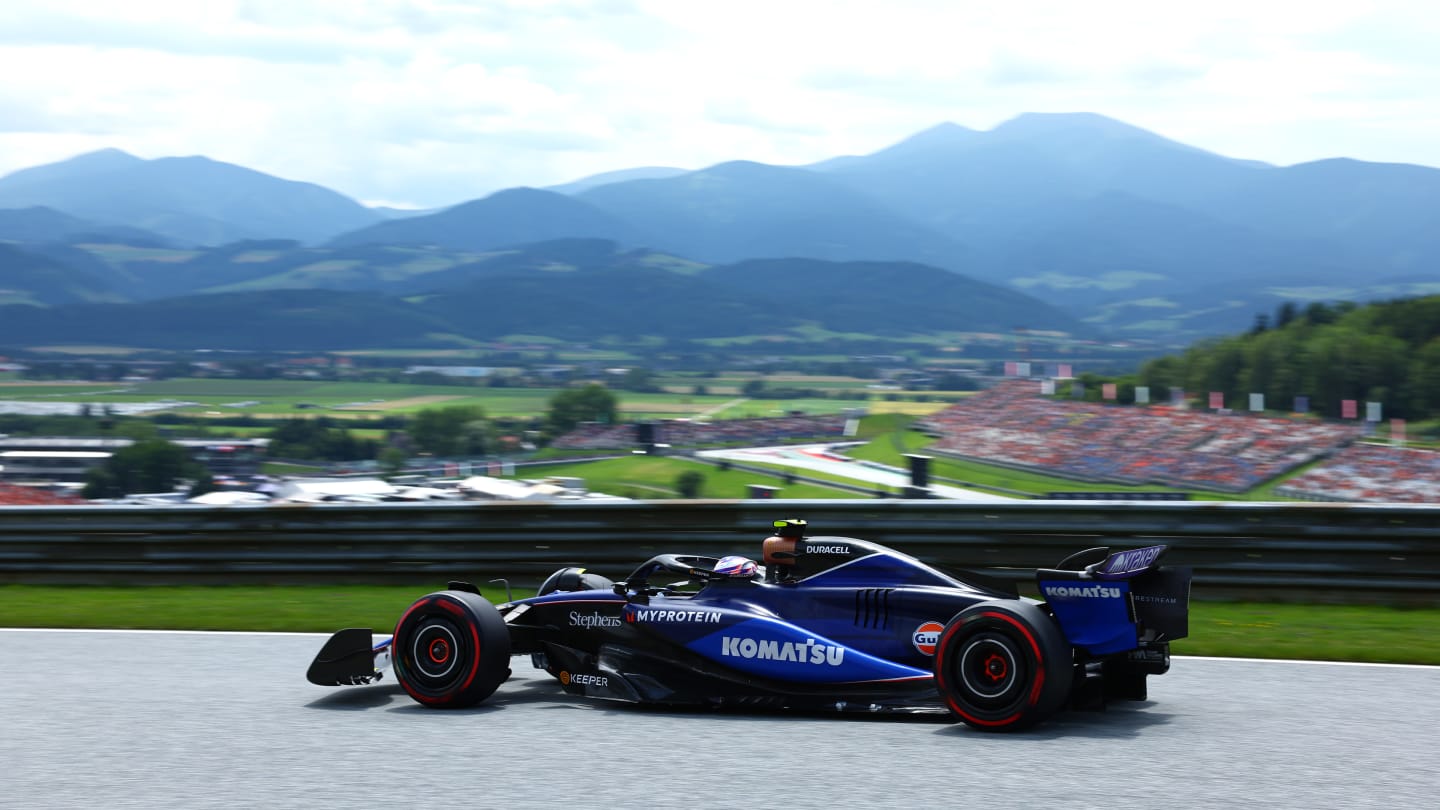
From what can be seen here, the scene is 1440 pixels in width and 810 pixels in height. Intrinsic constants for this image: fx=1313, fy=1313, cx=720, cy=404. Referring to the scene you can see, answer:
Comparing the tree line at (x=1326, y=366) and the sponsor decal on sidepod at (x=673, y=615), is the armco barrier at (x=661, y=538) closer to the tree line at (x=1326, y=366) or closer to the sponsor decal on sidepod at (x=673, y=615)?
the sponsor decal on sidepod at (x=673, y=615)

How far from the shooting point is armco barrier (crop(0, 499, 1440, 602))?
1076 cm

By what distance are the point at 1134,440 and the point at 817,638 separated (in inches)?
1420

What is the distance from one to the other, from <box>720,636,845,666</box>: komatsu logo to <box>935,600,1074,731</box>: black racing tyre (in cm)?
60

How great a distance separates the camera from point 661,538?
12188 mm

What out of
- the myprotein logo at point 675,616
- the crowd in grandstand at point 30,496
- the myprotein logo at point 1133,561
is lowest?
the crowd in grandstand at point 30,496

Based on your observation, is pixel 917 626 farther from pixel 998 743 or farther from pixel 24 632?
pixel 24 632

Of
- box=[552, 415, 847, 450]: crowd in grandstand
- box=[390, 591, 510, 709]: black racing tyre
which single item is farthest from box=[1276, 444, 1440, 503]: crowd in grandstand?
box=[390, 591, 510, 709]: black racing tyre

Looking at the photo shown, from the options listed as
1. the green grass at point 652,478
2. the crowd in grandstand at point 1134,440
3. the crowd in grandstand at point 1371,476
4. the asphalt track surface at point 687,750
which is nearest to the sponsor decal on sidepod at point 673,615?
the asphalt track surface at point 687,750

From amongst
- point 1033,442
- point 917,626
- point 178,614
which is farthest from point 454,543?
point 1033,442

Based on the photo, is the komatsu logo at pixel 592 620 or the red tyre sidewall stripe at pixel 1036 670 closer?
the red tyre sidewall stripe at pixel 1036 670

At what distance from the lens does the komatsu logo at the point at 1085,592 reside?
6398 mm

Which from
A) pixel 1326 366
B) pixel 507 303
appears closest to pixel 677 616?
pixel 1326 366

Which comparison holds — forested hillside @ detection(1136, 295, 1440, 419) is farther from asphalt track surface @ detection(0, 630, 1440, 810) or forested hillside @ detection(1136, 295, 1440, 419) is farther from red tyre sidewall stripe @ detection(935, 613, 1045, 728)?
red tyre sidewall stripe @ detection(935, 613, 1045, 728)

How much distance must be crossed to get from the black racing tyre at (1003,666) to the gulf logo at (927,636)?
0.36 m
